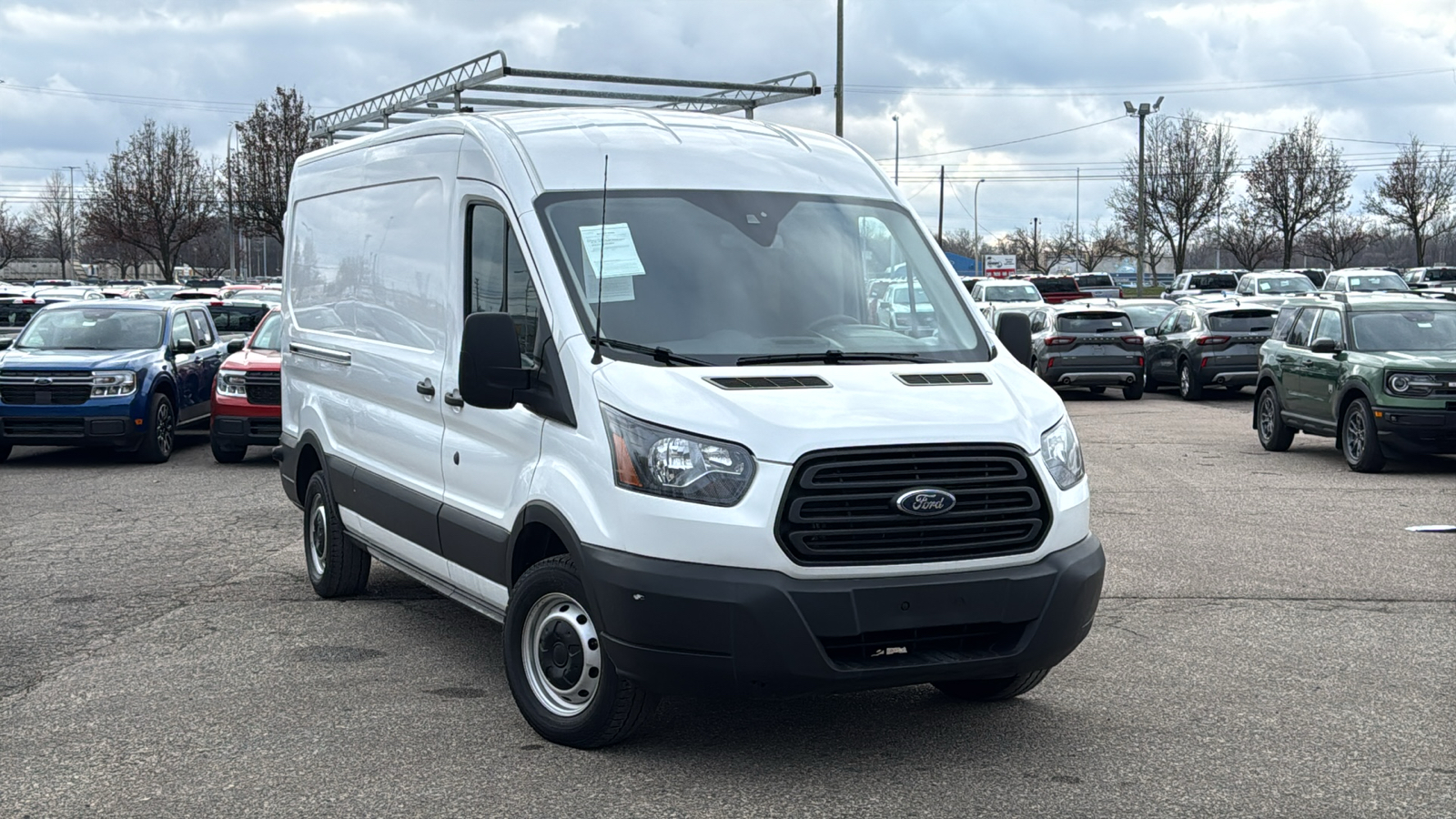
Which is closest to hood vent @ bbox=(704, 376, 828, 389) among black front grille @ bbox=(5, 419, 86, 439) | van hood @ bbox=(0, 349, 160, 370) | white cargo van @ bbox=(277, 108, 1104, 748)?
white cargo van @ bbox=(277, 108, 1104, 748)

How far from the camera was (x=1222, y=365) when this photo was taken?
931 inches

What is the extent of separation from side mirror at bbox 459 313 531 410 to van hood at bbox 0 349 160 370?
36.2ft

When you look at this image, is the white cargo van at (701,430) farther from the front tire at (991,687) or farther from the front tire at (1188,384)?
the front tire at (1188,384)

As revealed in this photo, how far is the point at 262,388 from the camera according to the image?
1491 centimetres

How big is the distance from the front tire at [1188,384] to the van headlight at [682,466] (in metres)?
20.4

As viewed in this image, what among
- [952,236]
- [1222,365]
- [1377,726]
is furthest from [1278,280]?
[952,236]

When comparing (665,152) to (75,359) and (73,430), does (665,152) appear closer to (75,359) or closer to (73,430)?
(73,430)

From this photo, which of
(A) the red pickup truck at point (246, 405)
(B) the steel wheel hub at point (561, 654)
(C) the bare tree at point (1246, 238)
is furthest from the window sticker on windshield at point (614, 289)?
(C) the bare tree at point (1246, 238)

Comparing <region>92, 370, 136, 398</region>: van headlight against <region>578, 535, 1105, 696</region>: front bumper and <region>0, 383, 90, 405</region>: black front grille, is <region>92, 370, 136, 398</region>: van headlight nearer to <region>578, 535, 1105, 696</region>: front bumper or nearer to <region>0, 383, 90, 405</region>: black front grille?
<region>0, 383, 90, 405</region>: black front grille

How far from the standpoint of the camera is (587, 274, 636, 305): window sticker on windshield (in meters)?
5.57

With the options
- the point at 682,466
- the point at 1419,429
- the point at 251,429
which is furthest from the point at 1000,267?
the point at 682,466

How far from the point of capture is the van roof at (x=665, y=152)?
5977mm

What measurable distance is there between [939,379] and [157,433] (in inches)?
469

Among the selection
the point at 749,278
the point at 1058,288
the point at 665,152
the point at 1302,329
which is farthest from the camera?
the point at 1058,288
